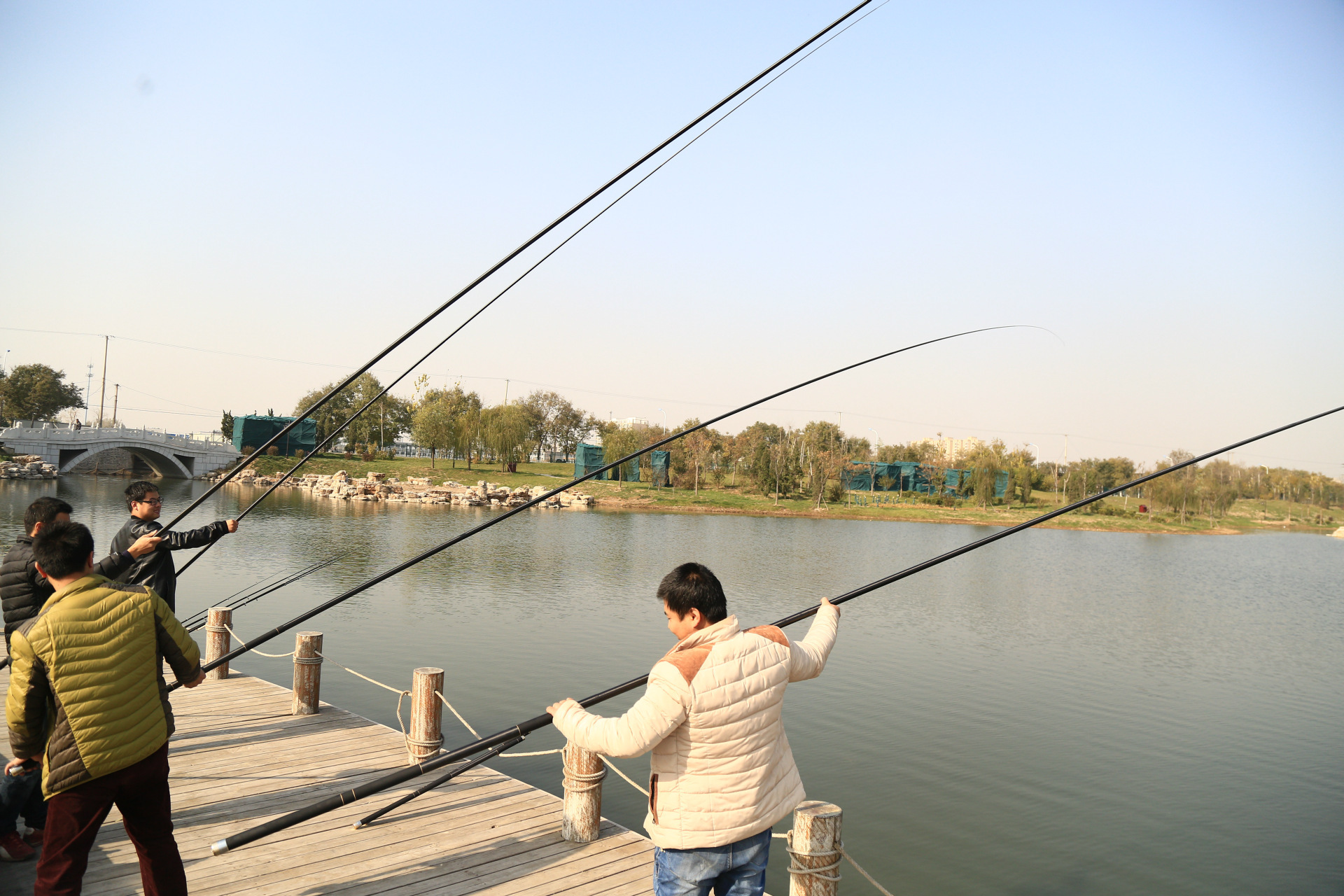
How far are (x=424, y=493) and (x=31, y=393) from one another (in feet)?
132

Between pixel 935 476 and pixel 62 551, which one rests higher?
pixel 935 476

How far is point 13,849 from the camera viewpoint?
4184 mm

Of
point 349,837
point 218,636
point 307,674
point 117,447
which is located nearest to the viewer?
point 349,837

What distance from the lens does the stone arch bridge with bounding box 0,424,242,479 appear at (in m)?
50.2

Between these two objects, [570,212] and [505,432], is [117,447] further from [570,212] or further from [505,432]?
[570,212]

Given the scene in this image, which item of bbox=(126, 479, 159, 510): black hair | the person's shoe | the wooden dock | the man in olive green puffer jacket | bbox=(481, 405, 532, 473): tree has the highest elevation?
bbox=(481, 405, 532, 473): tree

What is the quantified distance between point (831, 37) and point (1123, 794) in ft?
28.3

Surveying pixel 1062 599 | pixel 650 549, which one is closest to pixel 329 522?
pixel 650 549

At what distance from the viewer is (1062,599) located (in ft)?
72.0

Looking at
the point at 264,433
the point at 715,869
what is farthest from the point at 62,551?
the point at 264,433

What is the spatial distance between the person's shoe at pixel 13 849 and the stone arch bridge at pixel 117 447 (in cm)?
5539

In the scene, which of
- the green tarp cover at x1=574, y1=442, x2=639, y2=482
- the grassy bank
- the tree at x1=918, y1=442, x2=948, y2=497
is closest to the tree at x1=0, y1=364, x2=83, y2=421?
the grassy bank

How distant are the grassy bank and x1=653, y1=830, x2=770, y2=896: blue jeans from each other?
4536 cm

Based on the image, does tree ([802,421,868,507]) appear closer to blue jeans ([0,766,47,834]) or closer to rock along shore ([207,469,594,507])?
rock along shore ([207,469,594,507])
